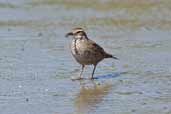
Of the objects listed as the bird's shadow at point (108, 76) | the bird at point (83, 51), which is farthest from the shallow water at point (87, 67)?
the bird at point (83, 51)

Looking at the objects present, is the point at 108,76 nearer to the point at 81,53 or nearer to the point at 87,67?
the point at 81,53

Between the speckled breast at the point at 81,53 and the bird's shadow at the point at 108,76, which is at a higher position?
the speckled breast at the point at 81,53

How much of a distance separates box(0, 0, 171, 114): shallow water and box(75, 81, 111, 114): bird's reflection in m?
0.01

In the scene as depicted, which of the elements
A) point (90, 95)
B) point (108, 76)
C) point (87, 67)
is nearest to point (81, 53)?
point (108, 76)

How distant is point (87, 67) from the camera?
12.4 meters

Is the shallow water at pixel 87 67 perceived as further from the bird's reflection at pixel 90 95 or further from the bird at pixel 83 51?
the bird at pixel 83 51

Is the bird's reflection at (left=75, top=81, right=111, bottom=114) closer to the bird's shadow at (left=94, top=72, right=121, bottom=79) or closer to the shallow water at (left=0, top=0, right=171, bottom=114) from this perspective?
the shallow water at (left=0, top=0, right=171, bottom=114)

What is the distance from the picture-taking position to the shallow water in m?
9.27

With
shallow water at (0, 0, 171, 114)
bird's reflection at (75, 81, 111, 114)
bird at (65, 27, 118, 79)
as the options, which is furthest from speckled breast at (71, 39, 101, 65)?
bird's reflection at (75, 81, 111, 114)

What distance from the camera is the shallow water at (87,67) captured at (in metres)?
9.27

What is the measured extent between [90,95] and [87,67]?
2481 mm

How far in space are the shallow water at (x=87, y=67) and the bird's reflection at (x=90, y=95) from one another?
0.04 ft

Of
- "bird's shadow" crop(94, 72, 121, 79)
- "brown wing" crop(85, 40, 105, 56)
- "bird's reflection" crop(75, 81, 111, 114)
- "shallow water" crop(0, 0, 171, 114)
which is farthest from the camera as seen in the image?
"brown wing" crop(85, 40, 105, 56)

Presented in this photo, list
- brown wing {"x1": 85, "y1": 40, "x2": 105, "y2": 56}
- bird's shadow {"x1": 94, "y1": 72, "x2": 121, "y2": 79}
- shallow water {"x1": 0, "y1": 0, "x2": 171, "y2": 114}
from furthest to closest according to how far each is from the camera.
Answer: brown wing {"x1": 85, "y1": 40, "x2": 105, "y2": 56}
bird's shadow {"x1": 94, "y1": 72, "x2": 121, "y2": 79}
shallow water {"x1": 0, "y1": 0, "x2": 171, "y2": 114}
